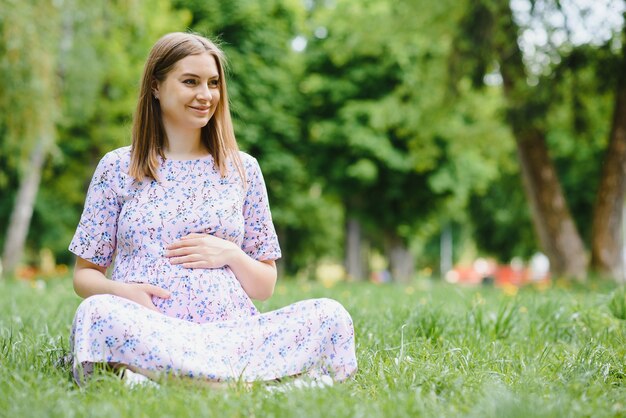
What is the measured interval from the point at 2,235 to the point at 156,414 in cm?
2436

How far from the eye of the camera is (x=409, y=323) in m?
4.60

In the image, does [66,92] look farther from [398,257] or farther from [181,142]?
[181,142]

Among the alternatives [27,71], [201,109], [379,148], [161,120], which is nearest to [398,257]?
[379,148]

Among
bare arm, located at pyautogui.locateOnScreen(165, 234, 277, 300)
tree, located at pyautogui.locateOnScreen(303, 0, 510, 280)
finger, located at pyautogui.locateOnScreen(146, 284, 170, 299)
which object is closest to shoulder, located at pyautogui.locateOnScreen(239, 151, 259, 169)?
bare arm, located at pyautogui.locateOnScreen(165, 234, 277, 300)

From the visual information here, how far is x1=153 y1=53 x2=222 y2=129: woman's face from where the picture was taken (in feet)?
11.2

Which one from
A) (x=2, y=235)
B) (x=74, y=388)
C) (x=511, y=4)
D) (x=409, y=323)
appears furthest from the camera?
(x=2, y=235)

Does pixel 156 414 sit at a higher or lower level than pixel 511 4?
lower

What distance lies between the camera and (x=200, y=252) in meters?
3.33

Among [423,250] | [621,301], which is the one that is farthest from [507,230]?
[621,301]

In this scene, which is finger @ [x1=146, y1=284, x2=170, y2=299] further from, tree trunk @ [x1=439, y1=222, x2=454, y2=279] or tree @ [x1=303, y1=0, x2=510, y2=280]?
tree trunk @ [x1=439, y1=222, x2=454, y2=279]

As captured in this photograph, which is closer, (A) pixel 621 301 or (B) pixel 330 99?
(A) pixel 621 301

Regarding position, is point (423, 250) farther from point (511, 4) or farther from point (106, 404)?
point (106, 404)

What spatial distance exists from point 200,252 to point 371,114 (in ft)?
57.2

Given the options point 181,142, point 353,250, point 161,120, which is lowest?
point 353,250
